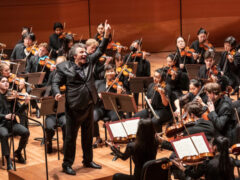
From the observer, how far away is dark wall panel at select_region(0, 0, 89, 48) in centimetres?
1171

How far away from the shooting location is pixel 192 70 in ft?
22.9

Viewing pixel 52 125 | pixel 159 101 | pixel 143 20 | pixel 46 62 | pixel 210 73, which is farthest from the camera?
pixel 143 20

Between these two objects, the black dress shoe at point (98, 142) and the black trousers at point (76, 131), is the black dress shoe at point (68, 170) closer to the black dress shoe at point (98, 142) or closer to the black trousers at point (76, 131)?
the black trousers at point (76, 131)

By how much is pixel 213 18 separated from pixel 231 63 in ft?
18.3

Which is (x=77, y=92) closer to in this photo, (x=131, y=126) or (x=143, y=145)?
(x=131, y=126)

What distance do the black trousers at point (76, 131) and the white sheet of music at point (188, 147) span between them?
3.92 ft

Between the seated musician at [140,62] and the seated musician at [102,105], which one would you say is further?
the seated musician at [140,62]

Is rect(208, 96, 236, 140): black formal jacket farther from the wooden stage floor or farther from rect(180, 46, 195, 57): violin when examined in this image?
rect(180, 46, 195, 57): violin

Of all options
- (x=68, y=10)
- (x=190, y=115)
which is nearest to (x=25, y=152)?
(x=190, y=115)

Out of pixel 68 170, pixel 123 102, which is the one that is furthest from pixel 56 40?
pixel 68 170

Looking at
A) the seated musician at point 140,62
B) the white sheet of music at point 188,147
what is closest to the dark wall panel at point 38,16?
the seated musician at point 140,62

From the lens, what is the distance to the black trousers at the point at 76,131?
14.6ft

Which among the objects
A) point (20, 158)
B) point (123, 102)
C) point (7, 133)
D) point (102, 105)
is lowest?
point (20, 158)

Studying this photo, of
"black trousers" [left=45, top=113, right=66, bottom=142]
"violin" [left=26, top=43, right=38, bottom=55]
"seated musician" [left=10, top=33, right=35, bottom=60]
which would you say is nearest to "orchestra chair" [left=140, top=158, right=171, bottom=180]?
"black trousers" [left=45, top=113, right=66, bottom=142]
